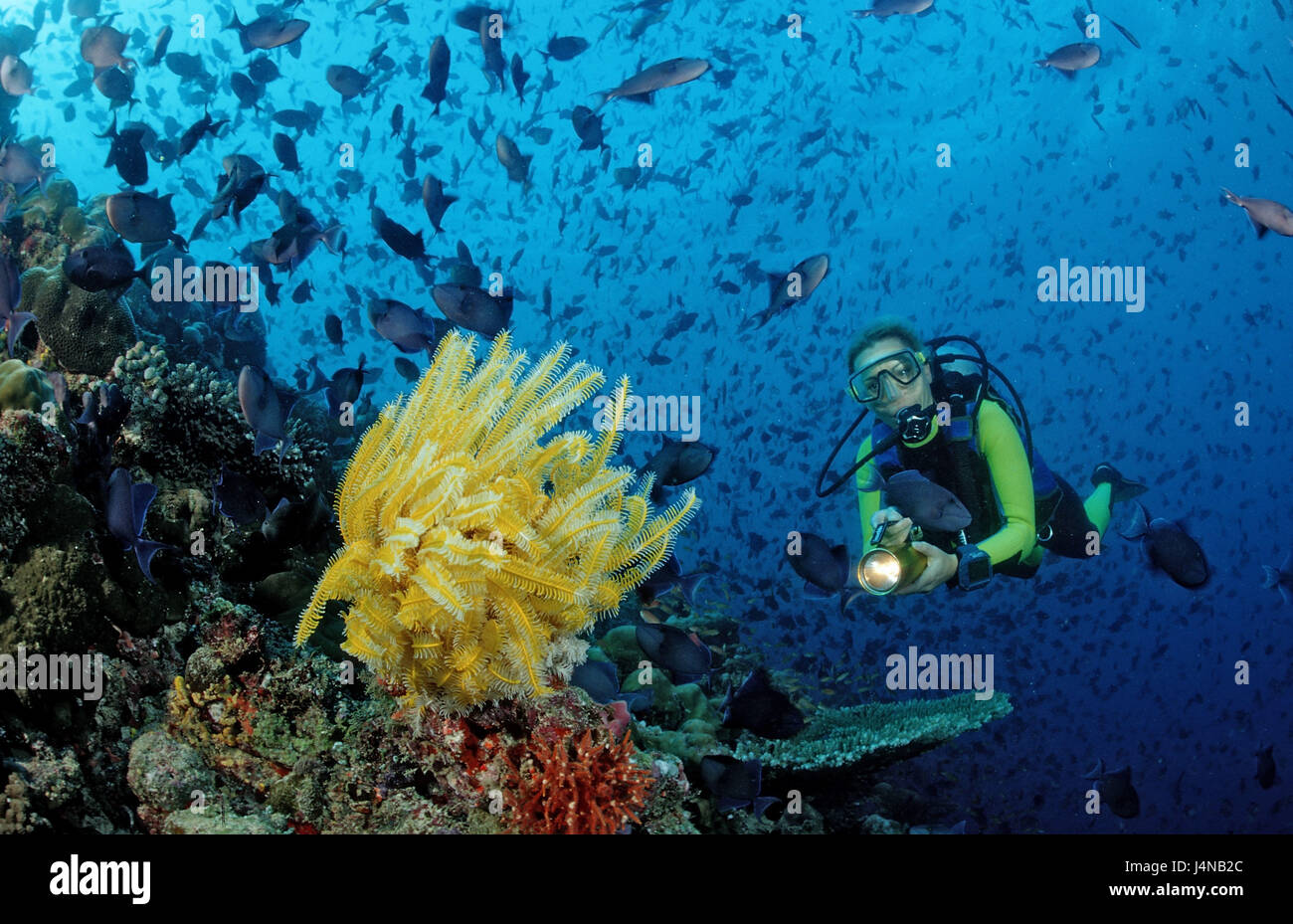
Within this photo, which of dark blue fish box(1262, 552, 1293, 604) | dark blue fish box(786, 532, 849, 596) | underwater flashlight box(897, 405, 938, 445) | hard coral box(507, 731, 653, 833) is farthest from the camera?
dark blue fish box(1262, 552, 1293, 604)

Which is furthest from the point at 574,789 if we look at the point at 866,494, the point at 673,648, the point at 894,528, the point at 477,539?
the point at 866,494

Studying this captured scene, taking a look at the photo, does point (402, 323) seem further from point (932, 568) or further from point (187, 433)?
point (932, 568)

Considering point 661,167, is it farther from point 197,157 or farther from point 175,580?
point 175,580

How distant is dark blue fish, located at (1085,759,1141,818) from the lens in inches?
217

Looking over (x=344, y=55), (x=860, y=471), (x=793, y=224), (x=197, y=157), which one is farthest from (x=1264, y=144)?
(x=197, y=157)

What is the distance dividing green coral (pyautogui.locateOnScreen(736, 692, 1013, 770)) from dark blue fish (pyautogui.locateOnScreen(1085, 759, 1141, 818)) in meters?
0.80

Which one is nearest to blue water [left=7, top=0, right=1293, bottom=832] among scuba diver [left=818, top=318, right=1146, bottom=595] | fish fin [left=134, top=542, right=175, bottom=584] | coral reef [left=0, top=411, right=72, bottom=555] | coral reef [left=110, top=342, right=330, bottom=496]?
scuba diver [left=818, top=318, right=1146, bottom=595]

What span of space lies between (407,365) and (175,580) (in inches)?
121

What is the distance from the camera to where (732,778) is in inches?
155

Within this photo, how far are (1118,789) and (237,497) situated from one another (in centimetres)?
644

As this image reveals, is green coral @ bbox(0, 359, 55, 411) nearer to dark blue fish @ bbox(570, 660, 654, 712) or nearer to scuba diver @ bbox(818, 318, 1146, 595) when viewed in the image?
dark blue fish @ bbox(570, 660, 654, 712)

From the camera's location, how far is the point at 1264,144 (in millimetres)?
14922
